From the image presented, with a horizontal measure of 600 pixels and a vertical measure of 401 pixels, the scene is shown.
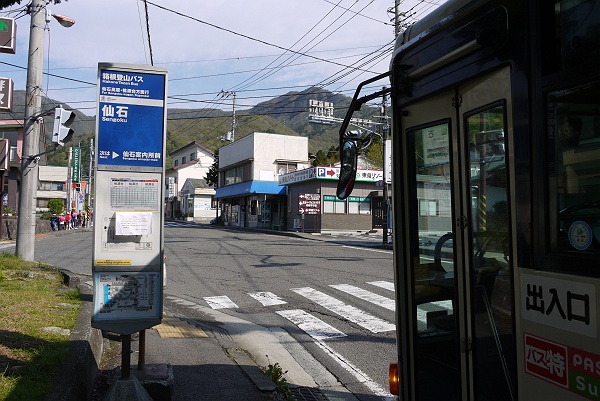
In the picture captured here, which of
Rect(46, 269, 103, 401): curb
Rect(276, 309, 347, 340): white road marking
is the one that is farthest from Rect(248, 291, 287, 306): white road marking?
Rect(46, 269, 103, 401): curb

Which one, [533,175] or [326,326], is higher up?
[533,175]

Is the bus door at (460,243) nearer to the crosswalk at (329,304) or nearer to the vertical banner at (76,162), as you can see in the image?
the crosswalk at (329,304)

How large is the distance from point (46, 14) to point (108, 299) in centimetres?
1082

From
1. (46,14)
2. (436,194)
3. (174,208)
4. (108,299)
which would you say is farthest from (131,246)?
(174,208)

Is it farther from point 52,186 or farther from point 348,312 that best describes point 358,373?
point 52,186

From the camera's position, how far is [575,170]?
6.61 ft

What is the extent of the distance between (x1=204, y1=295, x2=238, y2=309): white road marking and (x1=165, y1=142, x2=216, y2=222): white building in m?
62.7

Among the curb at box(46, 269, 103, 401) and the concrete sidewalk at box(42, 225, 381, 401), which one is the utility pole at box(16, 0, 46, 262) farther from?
the curb at box(46, 269, 103, 401)

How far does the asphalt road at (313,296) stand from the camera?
6659 millimetres

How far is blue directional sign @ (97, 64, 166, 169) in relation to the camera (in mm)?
4160

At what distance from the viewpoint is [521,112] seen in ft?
7.32

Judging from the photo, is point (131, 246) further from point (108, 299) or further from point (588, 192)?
point (588, 192)

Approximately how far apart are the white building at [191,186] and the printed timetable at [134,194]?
69.2 meters

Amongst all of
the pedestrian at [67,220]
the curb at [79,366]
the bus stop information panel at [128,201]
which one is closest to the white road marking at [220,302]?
the curb at [79,366]
